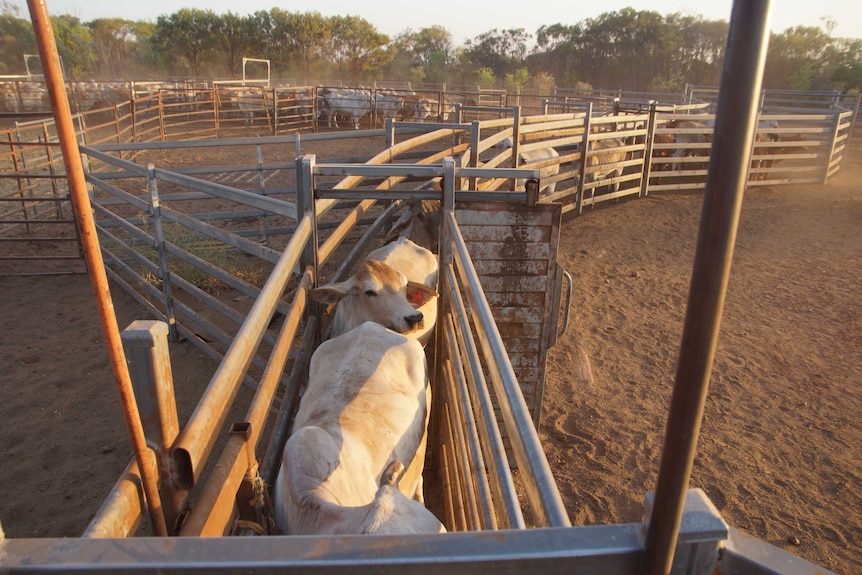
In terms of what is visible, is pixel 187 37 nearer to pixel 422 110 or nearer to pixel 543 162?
pixel 422 110

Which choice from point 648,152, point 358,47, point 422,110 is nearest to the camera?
point 648,152

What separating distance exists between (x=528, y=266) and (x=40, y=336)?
15.8 feet

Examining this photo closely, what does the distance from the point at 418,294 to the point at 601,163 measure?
7927 millimetres

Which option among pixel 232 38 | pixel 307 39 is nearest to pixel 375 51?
pixel 307 39

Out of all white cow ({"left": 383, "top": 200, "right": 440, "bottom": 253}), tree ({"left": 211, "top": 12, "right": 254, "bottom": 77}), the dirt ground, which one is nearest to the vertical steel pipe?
the dirt ground

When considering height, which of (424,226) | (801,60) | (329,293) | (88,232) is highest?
(801,60)

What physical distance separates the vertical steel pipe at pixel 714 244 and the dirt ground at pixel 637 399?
10.3ft

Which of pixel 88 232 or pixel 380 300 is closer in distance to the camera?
pixel 88 232

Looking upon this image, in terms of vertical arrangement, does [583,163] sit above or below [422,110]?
below

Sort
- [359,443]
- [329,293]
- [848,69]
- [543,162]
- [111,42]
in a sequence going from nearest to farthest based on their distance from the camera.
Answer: [359,443] < [329,293] < [543,162] < [848,69] < [111,42]

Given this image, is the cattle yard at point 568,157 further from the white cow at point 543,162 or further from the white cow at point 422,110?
the white cow at point 422,110

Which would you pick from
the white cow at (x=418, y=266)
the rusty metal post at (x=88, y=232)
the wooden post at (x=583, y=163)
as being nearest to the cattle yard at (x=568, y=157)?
the wooden post at (x=583, y=163)

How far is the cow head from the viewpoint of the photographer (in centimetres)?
365

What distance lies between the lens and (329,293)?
342 cm
